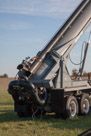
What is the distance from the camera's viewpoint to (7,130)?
978 cm

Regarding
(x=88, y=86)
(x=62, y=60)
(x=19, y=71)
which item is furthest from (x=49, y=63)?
(x=88, y=86)

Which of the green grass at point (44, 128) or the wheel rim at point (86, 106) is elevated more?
the wheel rim at point (86, 106)

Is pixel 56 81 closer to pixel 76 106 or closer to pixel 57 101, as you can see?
pixel 57 101

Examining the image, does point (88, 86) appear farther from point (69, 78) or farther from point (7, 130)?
point (7, 130)

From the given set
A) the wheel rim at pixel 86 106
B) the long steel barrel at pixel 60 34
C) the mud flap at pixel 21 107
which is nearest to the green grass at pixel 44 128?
the mud flap at pixel 21 107

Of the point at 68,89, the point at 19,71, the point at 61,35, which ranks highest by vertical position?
the point at 61,35

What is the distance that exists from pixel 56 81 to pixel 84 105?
1982 mm

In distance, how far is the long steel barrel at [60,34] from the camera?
12.8m

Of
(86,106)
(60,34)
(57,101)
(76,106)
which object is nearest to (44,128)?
(57,101)

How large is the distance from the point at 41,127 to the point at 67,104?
2.33 meters

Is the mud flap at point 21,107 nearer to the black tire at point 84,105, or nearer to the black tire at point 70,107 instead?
the black tire at point 70,107

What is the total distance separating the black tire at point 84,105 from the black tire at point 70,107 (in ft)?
1.09

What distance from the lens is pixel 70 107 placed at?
1262 cm

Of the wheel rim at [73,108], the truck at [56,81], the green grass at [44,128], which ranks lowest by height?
the green grass at [44,128]
